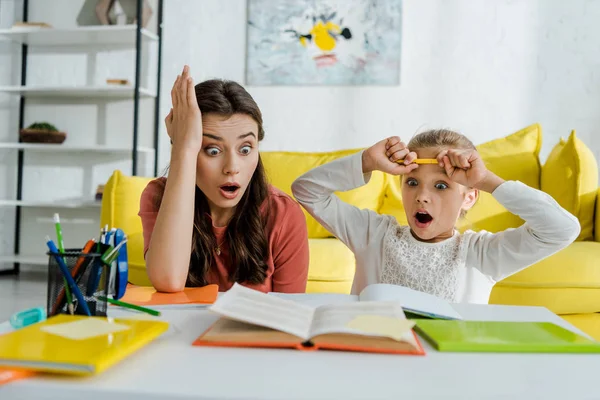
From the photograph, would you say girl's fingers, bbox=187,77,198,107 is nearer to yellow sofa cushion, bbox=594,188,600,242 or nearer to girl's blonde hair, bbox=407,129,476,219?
girl's blonde hair, bbox=407,129,476,219

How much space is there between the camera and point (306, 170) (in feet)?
8.71

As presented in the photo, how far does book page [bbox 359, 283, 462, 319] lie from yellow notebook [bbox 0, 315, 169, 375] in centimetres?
36

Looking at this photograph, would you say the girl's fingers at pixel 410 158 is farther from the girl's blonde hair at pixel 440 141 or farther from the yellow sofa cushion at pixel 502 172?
the yellow sofa cushion at pixel 502 172

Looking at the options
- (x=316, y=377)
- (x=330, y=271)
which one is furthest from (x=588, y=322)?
(x=316, y=377)

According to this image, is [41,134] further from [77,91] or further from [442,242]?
[442,242]

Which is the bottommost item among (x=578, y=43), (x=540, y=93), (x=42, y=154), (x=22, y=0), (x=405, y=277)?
(x=405, y=277)

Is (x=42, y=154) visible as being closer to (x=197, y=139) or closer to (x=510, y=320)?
(x=197, y=139)

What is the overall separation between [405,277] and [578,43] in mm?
2422

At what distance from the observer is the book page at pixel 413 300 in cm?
84

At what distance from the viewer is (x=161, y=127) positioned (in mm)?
3697

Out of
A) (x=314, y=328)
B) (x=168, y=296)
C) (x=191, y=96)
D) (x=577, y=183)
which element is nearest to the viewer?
(x=314, y=328)

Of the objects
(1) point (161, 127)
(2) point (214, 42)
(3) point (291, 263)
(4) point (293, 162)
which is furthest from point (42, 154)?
(3) point (291, 263)

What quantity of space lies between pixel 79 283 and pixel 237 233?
55cm

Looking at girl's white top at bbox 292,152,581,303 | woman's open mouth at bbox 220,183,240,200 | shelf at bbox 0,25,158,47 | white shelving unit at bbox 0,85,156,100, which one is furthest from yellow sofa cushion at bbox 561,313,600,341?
shelf at bbox 0,25,158,47
